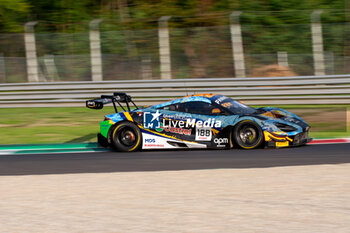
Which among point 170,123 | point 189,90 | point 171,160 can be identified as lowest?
point 171,160

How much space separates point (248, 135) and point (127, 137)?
7.52ft

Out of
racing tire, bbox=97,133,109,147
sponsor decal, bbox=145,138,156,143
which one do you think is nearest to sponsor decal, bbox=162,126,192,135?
sponsor decal, bbox=145,138,156,143

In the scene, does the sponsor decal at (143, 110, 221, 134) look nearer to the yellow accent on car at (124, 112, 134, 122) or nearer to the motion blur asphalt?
the yellow accent on car at (124, 112, 134, 122)

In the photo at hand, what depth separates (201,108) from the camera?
9555 mm

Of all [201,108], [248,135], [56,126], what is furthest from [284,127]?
[56,126]

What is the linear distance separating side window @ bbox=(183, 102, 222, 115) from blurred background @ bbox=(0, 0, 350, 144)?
4.25m

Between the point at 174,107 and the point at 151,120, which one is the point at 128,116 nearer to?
the point at 151,120

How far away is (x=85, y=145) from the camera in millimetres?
10852

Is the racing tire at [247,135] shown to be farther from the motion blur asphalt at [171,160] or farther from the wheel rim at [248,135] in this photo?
the motion blur asphalt at [171,160]

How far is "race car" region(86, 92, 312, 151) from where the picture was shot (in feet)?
30.0

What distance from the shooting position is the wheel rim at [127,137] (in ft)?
32.3

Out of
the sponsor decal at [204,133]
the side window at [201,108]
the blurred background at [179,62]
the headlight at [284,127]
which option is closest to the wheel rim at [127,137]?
the side window at [201,108]

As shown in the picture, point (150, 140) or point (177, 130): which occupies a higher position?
point (177, 130)

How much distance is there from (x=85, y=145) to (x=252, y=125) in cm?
368
